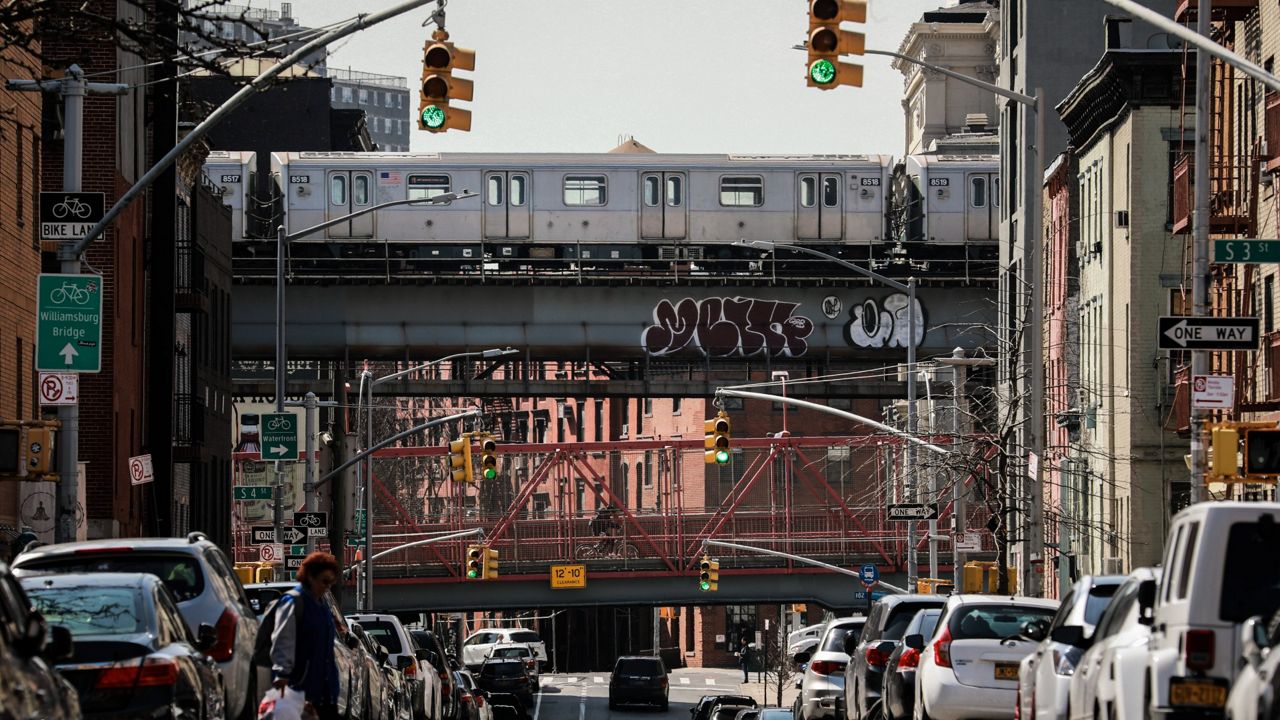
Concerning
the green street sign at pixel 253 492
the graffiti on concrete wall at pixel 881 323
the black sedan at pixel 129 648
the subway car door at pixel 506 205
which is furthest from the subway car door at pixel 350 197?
the black sedan at pixel 129 648

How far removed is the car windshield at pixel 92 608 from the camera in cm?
1407

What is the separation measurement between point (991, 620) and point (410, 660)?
7.28 metres

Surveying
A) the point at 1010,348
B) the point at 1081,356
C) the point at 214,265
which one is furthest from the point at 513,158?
the point at 1010,348

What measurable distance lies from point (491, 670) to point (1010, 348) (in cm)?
2378

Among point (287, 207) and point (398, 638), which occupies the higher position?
point (287, 207)

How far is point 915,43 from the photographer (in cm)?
11081

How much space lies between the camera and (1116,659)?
1364 centimetres

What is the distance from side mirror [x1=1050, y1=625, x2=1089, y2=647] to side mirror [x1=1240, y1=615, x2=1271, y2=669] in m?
4.14

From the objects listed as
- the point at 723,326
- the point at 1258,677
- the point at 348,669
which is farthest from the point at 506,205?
the point at 1258,677

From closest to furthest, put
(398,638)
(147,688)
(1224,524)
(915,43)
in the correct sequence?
(1224,524), (147,688), (398,638), (915,43)

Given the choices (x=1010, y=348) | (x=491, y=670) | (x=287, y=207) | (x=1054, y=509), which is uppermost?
(x=287, y=207)

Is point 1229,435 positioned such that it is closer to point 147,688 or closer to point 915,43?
point 147,688

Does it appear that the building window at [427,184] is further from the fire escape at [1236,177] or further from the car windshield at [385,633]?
the car windshield at [385,633]

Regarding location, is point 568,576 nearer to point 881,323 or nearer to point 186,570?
point 881,323
